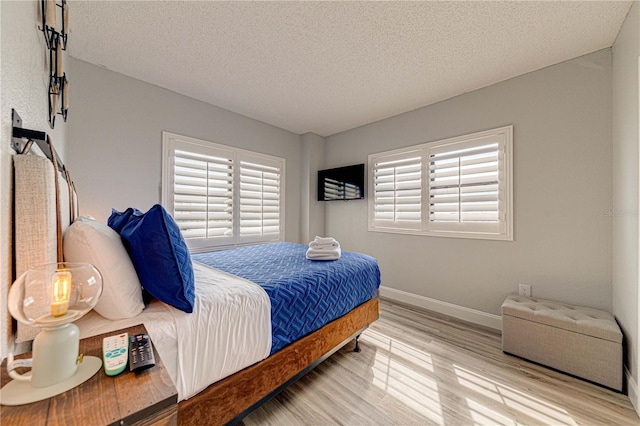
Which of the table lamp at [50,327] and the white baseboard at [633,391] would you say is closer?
the table lamp at [50,327]

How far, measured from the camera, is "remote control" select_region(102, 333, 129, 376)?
2.20 ft

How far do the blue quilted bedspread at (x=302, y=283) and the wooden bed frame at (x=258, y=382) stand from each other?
74 mm

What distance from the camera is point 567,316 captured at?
75.0 inches

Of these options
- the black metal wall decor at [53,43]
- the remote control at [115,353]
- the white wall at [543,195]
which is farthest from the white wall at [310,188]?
the remote control at [115,353]

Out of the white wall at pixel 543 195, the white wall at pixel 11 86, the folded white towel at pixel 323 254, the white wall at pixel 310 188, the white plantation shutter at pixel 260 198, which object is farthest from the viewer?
the white wall at pixel 310 188

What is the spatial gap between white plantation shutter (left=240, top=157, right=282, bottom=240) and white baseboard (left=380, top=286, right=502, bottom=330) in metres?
1.97

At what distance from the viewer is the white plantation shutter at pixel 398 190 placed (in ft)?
10.5

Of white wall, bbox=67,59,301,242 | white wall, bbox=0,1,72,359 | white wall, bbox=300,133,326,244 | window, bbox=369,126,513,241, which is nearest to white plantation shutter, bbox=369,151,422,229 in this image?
window, bbox=369,126,513,241

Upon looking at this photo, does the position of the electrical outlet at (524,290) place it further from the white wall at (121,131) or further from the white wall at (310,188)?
the white wall at (121,131)

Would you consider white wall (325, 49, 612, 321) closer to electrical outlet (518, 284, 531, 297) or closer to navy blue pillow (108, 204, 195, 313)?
electrical outlet (518, 284, 531, 297)

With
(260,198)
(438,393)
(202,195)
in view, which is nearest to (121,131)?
(202,195)

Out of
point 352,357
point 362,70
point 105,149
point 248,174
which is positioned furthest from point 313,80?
point 352,357

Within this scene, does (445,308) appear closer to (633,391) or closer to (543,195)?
(633,391)

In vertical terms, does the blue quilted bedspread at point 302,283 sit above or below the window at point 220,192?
below
